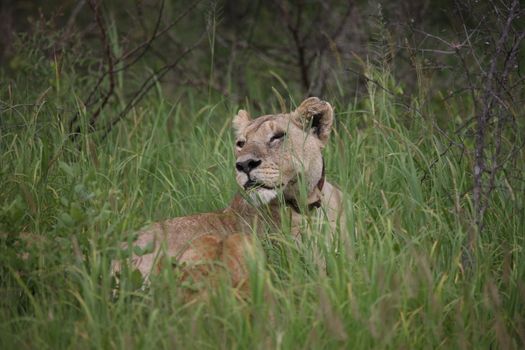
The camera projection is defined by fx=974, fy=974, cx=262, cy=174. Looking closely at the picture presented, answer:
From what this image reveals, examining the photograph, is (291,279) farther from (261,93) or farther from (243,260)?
(261,93)

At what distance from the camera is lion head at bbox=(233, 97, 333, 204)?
504 centimetres

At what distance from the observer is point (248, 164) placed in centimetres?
505

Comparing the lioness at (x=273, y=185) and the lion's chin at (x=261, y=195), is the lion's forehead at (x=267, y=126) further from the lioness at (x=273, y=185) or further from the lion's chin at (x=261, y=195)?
the lion's chin at (x=261, y=195)

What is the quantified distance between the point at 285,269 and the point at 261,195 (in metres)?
0.49

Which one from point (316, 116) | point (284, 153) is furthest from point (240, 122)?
point (284, 153)

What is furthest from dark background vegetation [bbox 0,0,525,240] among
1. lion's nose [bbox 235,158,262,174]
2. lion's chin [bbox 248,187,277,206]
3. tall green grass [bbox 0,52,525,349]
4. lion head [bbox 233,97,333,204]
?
lion's chin [bbox 248,187,277,206]

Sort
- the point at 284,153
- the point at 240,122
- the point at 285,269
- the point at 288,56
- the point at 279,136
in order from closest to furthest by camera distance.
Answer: the point at 285,269
the point at 284,153
the point at 279,136
the point at 240,122
the point at 288,56

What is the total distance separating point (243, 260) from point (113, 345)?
780 millimetres

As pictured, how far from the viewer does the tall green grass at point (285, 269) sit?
3.86 meters

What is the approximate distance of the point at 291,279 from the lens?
4203mm

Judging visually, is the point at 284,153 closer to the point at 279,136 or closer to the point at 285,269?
the point at 279,136

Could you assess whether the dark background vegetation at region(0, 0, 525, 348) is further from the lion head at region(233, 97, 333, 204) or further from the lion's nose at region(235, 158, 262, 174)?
the lion's nose at region(235, 158, 262, 174)

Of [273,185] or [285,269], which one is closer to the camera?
[285,269]

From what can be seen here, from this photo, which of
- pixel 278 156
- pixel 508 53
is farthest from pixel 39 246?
pixel 508 53
